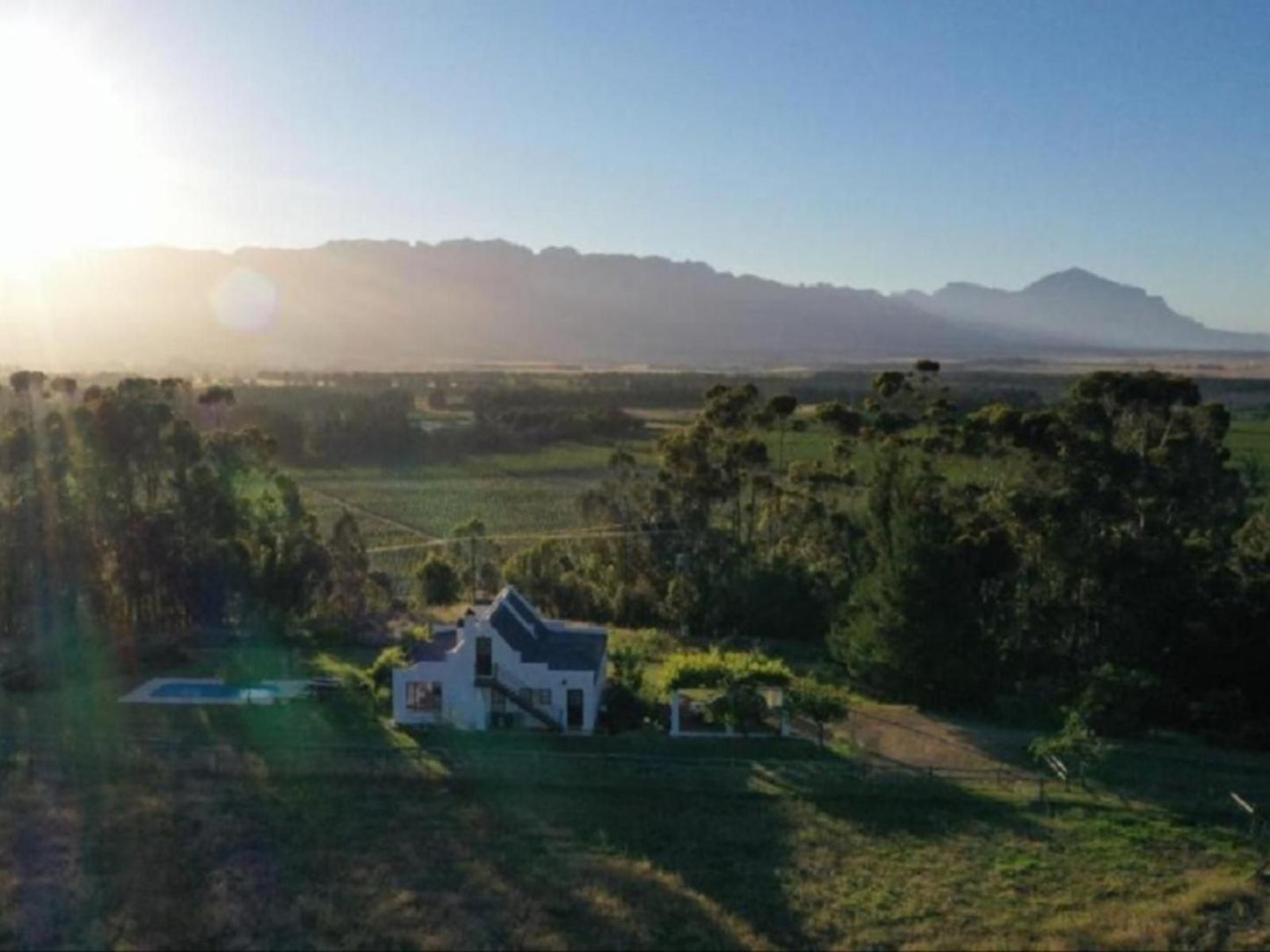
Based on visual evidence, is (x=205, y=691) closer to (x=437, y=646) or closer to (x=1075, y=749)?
(x=437, y=646)

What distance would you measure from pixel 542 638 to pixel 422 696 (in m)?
3.05

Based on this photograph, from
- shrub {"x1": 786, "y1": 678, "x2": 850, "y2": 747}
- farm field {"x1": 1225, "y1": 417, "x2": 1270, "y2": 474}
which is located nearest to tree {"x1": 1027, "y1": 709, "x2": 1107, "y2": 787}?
shrub {"x1": 786, "y1": 678, "x2": 850, "y2": 747}

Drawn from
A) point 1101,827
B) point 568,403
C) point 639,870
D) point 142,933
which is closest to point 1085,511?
point 1101,827

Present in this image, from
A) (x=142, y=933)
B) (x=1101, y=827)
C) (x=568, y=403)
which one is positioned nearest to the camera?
(x=142, y=933)

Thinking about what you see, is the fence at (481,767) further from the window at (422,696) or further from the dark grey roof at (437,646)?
the dark grey roof at (437,646)

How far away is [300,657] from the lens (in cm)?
3300

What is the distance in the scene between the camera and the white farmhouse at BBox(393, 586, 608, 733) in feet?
85.6

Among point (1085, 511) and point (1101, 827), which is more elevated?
point (1085, 511)

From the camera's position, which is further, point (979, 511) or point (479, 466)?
point (479, 466)

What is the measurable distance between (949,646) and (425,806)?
1333 centimetres

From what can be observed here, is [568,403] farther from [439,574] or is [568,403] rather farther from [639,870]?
[639,870]

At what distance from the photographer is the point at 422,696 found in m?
26.5

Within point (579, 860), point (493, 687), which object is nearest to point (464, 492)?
point (493, 687)

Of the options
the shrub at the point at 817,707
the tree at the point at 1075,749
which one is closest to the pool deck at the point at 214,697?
the shrub at the point at 817,707
